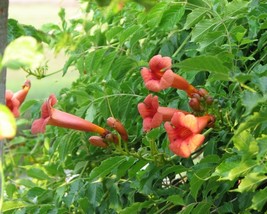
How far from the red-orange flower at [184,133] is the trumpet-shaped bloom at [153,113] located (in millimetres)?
49

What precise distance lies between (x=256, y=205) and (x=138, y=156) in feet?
1.38

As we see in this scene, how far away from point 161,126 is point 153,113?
223 mm

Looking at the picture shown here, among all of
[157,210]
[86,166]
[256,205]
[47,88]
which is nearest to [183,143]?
[256,205]

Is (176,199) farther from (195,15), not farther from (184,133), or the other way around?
(195,15)

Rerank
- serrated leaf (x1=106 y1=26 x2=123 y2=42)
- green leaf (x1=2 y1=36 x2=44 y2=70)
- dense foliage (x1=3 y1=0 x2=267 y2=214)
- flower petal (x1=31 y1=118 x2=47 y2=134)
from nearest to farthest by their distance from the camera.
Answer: green leaf (x1=2 y1=36 x2=44 y2=70) < dense foliage (x1=3 y1=0 x2=267 y2=214) < flower petal (x1=31 y1=118 x2=47 y2=134) < serrated leaf (x1=106 y1=26 x2=123 y2=42)

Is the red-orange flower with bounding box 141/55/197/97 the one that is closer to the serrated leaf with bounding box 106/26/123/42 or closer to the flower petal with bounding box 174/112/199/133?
the flower petal with bounding box 174/112/199/133

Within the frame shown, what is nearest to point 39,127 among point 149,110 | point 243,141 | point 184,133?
point 149,110

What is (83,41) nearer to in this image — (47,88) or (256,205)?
(256,205)

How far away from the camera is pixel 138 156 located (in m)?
1.77

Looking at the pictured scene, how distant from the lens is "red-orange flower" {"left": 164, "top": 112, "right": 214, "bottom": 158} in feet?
4.97

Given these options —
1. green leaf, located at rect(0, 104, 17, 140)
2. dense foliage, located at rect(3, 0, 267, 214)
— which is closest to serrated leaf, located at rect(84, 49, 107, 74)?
dense foliage, located at rect(3, 0, 267, 214)

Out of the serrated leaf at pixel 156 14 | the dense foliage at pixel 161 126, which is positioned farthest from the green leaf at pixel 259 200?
the serrated leaf at pixel 156 14

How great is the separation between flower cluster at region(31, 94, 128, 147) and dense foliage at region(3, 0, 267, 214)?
36mm

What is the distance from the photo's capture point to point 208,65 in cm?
131
